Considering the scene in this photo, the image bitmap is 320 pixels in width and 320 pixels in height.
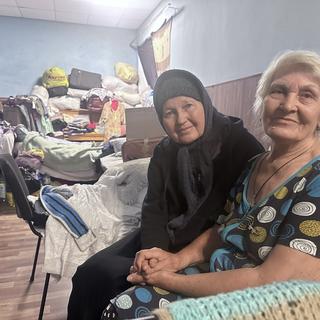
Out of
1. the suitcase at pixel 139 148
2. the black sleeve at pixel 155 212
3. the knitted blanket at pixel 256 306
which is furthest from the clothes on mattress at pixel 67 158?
the knitted blanket at pixel 256 306

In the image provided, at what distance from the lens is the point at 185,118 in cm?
123

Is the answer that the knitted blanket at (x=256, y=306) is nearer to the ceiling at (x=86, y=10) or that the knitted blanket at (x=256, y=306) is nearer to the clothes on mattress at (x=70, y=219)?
the clothes on mattress at (x=70, y=219)

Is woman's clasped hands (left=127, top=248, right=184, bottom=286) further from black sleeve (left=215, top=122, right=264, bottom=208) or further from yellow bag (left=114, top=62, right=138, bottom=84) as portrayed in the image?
yellow bag (left=114, top=62, right=138, bottom=84)

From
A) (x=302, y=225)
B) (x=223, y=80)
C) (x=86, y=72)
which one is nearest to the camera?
(x=302, y=225)

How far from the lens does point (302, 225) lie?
732mm

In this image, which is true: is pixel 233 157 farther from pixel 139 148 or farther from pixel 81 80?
pixel 81 80

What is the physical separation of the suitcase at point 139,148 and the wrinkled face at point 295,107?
142 cm

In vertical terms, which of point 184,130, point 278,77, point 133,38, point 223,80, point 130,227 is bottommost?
point 130,227

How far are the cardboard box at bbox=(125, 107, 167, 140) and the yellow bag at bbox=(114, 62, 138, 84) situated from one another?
2861mm

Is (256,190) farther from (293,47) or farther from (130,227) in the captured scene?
(293,47)

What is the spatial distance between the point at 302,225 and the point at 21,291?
185 centimetres

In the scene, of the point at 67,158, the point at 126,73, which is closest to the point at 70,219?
the point at 67,158

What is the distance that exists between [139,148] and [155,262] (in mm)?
1322

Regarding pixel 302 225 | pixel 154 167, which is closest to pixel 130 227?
pixel 154 167
